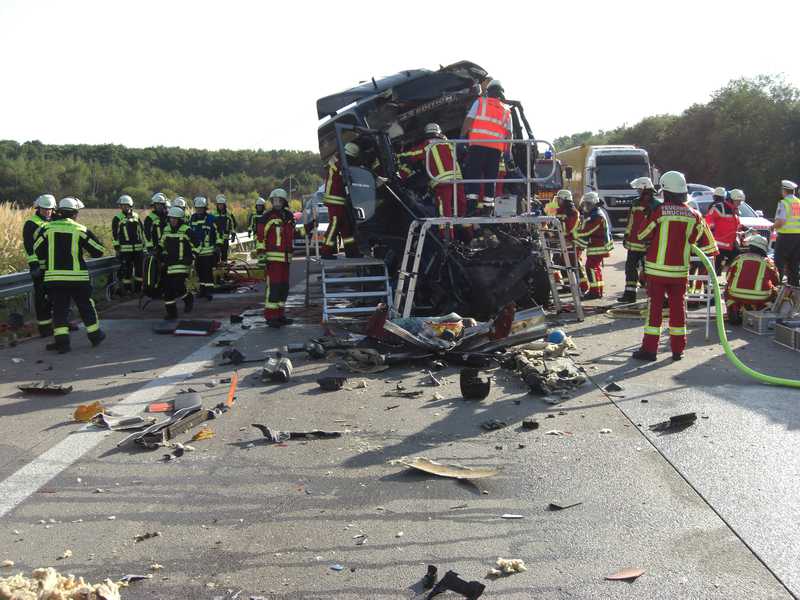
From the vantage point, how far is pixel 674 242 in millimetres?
8367

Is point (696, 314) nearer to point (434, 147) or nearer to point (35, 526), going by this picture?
point (434, 147)

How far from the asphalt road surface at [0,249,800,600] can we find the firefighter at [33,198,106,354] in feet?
6.14

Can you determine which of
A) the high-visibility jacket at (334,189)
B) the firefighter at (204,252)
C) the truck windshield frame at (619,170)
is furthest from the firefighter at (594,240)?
the truck windshield frame at (619,170)

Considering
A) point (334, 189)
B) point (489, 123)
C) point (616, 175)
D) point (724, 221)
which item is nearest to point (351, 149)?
point (334, 189)

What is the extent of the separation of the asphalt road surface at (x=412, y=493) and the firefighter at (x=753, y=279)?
8.64 feet

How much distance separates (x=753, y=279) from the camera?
10.2 metres

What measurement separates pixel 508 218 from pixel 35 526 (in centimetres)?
734

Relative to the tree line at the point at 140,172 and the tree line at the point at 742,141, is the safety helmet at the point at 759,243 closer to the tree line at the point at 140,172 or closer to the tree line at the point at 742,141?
the tree line at the point at 742,141

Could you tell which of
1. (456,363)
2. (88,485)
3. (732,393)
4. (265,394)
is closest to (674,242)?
(732,393)

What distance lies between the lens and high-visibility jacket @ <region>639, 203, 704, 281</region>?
8.35m

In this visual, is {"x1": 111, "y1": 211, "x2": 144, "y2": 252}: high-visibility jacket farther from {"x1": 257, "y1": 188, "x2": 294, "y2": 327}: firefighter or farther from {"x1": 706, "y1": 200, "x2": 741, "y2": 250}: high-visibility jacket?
{"x1": 706, "y1": 200, "x2": 741, "y2": 250}: high-visibility jacket

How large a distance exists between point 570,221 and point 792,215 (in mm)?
3450

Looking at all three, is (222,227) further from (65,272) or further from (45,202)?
(65,272)

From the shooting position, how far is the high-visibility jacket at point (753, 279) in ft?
33.5
